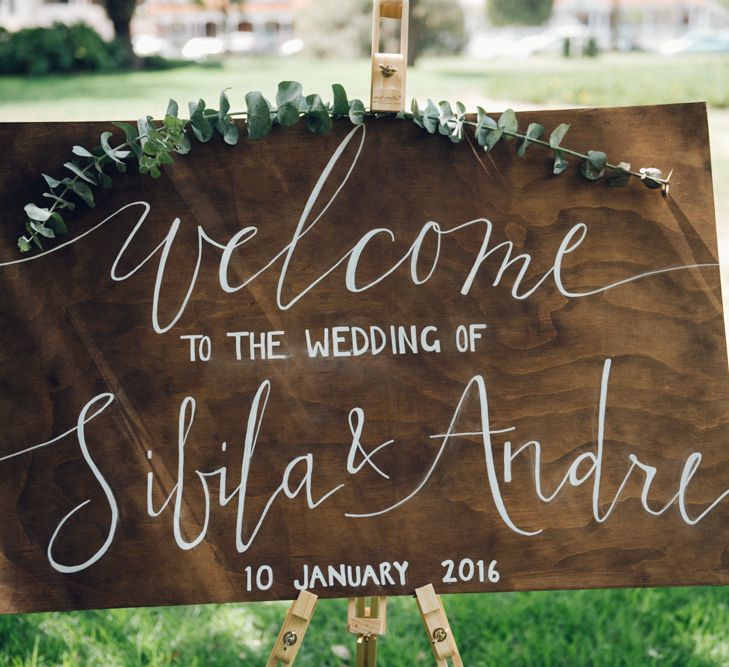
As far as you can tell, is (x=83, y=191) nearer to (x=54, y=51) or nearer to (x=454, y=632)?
(x=454, y=632)

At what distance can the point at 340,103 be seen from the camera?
1300 millimetres

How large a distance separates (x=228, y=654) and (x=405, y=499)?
900 millimetres

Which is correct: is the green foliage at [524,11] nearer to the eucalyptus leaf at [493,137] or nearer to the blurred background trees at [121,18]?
the blurred background trees at [121,18]

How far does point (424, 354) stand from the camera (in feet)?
4.40

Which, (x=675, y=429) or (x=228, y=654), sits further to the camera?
(x=228, y=654)

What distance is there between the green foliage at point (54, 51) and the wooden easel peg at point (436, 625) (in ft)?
35.0

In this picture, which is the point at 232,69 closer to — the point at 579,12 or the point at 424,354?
the point at 424,354

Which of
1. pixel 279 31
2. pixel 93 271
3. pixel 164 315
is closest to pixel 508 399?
pixel 164 315

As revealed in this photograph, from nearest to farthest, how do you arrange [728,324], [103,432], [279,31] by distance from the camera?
[103,432] < [728,324] < [279,31]

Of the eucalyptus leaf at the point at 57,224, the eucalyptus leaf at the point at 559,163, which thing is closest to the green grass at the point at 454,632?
the eucalyptus leaf at the point at 57,224

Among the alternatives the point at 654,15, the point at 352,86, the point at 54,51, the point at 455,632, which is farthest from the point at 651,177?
the point at 654,15

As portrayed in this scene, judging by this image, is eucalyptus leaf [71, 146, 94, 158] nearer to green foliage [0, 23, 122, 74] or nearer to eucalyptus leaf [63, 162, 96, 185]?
eucalyptus leaf [63, 162, 96, 185]

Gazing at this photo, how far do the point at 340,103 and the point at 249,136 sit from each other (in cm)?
16

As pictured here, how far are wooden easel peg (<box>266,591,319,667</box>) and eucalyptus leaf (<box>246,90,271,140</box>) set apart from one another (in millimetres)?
758
